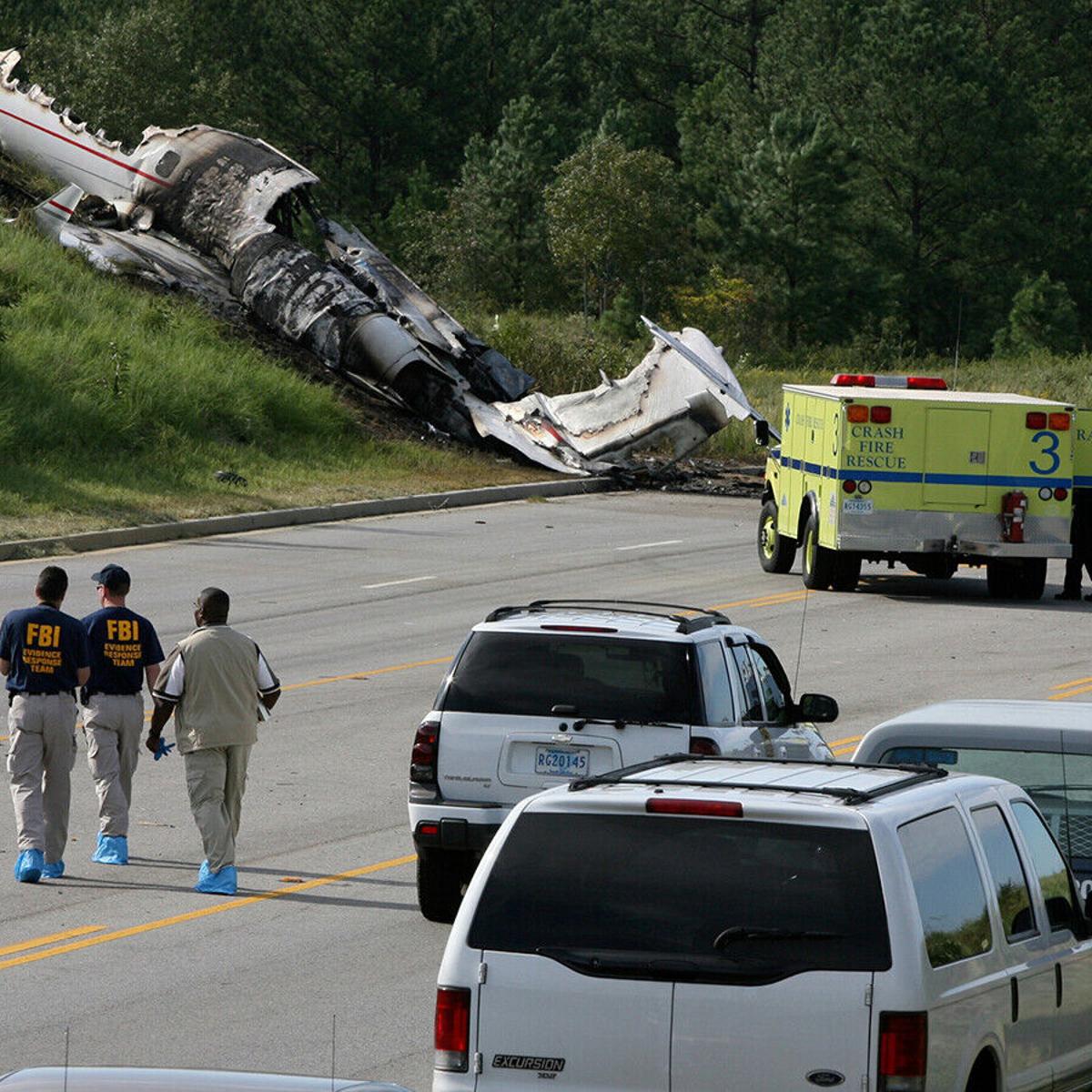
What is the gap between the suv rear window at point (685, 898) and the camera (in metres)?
5.76

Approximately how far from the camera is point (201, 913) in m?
10.9

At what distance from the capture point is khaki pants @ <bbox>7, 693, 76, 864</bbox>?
11.5 m

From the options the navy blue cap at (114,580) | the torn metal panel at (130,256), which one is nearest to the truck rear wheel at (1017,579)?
the navy blue cap at (114,580)

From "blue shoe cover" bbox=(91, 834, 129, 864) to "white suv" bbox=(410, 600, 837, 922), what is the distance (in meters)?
2.07

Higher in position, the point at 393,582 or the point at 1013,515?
the point at 1013,515

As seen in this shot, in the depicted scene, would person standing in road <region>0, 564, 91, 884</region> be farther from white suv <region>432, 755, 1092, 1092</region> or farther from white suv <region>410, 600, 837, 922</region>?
white suv <region>432, 755, 1092, 1092</region>

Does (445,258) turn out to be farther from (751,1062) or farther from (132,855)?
(751,1062)

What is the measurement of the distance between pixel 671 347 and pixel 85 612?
16.3 metres

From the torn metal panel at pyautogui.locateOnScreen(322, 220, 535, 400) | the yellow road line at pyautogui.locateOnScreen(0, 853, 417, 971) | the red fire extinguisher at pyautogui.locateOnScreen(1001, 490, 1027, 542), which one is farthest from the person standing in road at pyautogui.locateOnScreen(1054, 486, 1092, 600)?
the torn metal panel at pyautogui.locateOnScreen(322, 220, 535, 400)

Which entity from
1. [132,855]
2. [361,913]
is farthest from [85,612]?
[361,913]

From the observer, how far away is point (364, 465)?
35.5 meters

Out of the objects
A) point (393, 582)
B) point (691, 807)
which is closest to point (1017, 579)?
point (393, 582)

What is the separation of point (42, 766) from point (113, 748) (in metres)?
0.41

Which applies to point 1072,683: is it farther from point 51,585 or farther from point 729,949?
point 729,949
